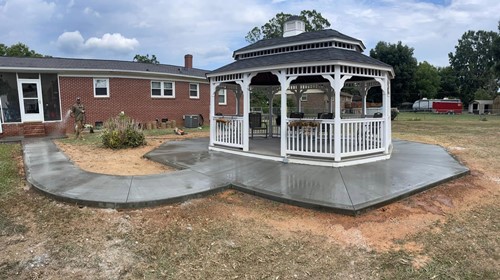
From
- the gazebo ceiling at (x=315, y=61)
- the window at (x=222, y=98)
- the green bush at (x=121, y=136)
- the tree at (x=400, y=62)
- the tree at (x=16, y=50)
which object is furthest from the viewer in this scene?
the tree at (x=400, y=62)

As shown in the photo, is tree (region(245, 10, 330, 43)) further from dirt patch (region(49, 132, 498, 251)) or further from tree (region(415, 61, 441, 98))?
dirt patch (region(49, 132, 498, 251))

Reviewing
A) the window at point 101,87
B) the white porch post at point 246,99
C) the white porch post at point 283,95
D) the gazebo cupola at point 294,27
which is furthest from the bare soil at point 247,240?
the window at point 101,87

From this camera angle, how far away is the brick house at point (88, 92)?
49.2ft

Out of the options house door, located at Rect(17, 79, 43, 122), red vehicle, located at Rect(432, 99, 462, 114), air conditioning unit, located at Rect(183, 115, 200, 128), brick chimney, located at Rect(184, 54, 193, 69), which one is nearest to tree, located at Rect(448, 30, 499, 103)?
red vehicle, located at Rect(432, 99, 462, 114)

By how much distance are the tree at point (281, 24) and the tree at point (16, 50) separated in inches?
1085

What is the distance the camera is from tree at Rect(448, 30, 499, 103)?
68250mm

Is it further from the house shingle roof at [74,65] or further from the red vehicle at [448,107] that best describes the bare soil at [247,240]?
the red vehicle at [448,107]

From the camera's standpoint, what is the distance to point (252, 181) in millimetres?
6129

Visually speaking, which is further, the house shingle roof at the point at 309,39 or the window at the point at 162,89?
the window at the point at 162,89

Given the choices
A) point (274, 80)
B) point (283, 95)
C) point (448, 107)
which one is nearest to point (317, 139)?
point (283, 95)

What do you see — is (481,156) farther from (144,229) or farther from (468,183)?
(144,229)

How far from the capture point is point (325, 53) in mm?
8031

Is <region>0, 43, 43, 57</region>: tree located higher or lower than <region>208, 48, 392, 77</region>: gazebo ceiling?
higher

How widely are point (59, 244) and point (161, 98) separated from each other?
16.7m
